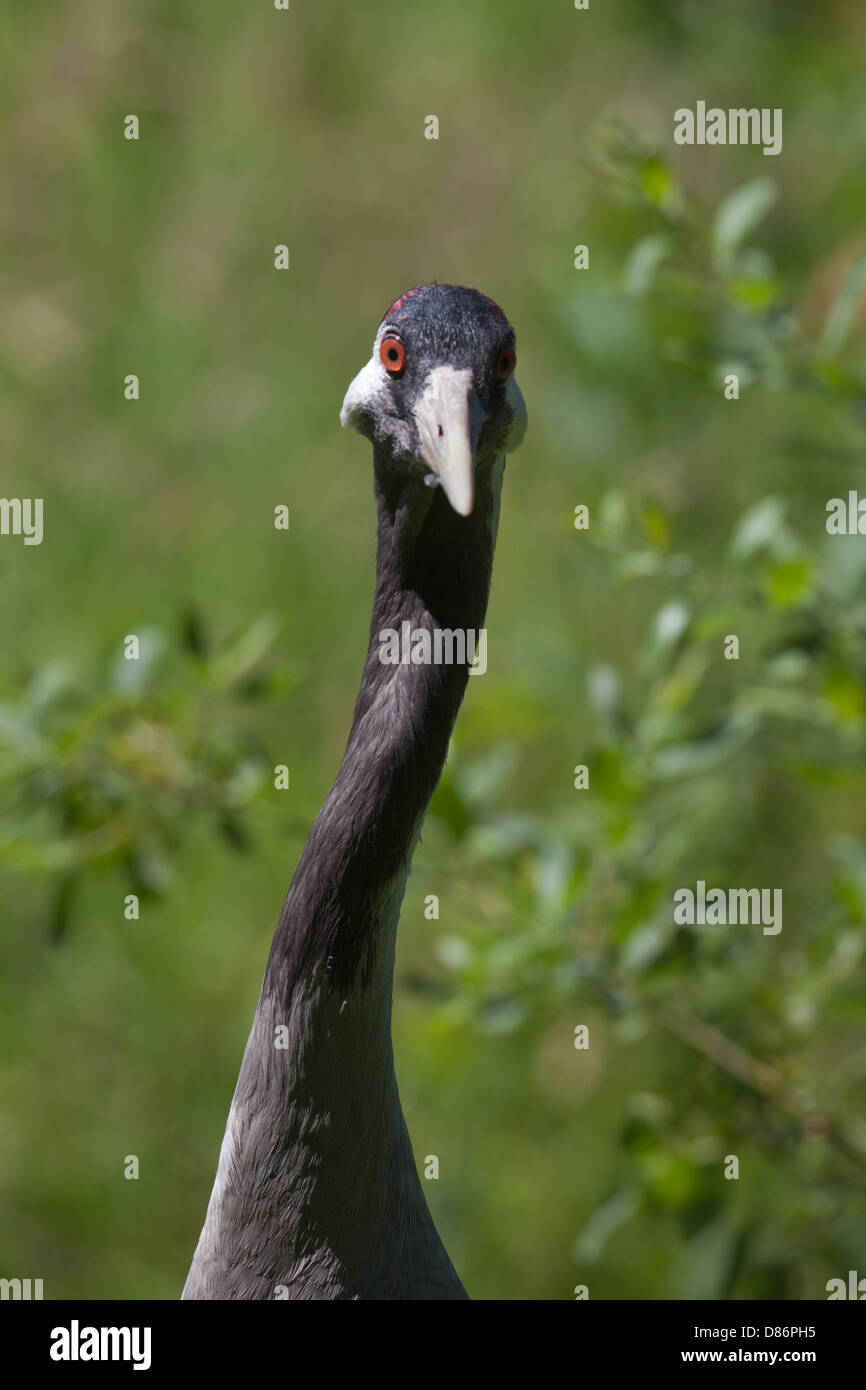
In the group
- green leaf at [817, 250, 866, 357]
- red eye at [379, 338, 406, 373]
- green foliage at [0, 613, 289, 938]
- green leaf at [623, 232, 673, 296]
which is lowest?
green foliage at [0, 613, 289, 938]

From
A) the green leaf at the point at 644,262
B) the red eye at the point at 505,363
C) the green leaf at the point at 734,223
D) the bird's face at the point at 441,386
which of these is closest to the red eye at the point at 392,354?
the bird's face at the point at 441,386

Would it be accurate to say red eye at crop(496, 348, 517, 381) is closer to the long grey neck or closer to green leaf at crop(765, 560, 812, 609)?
the long grey neck

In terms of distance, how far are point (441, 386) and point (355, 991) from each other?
2.19ft

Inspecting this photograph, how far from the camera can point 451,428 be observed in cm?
174

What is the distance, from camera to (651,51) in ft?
16.8

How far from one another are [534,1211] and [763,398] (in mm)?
2142

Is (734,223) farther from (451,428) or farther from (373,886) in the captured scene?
(373,886)

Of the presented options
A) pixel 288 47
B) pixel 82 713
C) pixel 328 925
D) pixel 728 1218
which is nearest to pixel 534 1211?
pixel 728 1218

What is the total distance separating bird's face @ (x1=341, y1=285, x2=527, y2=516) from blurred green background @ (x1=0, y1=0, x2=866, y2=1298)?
57 centimetres

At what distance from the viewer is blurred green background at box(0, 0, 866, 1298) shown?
254 centimetres

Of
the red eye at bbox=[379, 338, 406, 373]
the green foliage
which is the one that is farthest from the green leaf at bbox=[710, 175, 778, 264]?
the green foliage

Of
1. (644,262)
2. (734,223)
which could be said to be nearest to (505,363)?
(644,262)

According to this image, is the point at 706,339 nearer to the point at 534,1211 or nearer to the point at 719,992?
the point at 719,992
